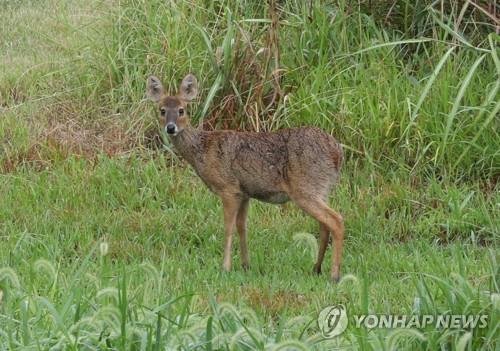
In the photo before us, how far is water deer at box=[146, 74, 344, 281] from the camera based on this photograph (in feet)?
25.7

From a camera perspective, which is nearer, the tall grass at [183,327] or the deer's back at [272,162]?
the tall grass at [183,327]

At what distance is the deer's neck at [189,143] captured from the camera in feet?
27.5

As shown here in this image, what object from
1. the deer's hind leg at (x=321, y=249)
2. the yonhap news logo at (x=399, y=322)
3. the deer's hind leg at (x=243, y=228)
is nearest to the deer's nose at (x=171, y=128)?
the deer's hind leg at (x=243, y=228)

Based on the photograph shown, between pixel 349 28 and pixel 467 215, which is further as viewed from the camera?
pixel 349 28

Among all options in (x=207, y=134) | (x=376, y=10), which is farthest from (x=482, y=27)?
(x=207, y=134)

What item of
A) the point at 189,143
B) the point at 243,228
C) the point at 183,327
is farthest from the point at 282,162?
the point at 183,327

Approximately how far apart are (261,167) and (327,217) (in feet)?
1.94

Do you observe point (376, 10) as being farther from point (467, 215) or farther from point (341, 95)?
point (467, 215)

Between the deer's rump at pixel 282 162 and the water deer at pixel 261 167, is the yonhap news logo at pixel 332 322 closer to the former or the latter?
the water deer at pixel 261 167

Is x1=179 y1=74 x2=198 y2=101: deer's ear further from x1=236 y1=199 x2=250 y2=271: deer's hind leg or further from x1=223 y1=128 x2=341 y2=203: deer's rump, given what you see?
x1=236 y1=199 x2=250 y2=271: deer's hind leg

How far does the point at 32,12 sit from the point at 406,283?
7.75 m

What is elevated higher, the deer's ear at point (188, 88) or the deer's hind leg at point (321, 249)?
the deer's ear at point (188, 88)

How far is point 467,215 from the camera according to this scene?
8.59 metres

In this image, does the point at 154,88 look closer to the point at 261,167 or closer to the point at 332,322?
the point at 261,167
